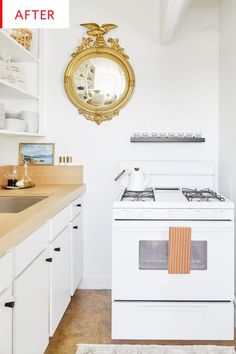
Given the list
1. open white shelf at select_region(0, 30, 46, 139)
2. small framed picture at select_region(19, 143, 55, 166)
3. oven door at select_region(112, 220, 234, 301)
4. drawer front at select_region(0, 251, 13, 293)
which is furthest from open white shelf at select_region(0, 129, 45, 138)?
drawer front at select_region(0, 251, 13, 293)

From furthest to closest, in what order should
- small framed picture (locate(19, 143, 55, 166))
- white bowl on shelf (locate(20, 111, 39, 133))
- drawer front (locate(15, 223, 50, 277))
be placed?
small framed picture (locate(19, 143, 55, 166))
white bowl on shelf (locate(20, 111, 39, 133))
drawer front (locate(15, 223, 50, 277))

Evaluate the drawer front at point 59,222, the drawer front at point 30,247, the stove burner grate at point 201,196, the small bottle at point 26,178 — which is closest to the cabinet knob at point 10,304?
the drawer front at point 30,247

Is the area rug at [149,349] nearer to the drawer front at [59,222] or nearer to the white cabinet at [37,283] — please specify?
the white cabinet at [37,283]

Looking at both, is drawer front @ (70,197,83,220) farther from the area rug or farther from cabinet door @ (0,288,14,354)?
cabinet door @ (0,288,14,354)

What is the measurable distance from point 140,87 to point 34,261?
6.09ft

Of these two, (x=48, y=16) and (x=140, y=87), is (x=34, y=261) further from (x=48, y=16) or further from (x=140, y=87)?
(x=140, y=87)

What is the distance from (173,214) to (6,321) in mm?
1176

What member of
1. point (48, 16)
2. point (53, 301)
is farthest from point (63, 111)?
point (53, 301)

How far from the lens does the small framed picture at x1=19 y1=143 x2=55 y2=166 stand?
10.3 feet

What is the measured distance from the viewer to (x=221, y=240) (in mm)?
2223

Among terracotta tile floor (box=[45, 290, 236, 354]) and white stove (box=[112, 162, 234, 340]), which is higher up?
white stove (box=[112, 162, 234, 340])

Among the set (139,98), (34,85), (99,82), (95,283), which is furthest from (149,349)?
(34,85)

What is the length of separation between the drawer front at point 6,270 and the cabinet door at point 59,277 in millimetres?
671

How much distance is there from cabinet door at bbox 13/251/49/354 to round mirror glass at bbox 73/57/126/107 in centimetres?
156
